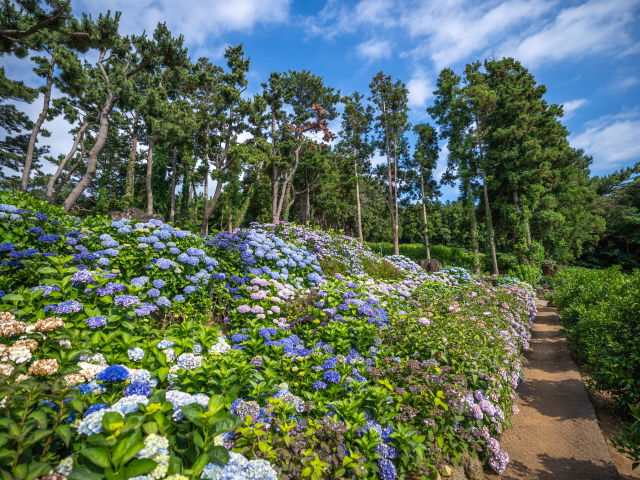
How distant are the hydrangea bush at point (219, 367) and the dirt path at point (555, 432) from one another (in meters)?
0.38

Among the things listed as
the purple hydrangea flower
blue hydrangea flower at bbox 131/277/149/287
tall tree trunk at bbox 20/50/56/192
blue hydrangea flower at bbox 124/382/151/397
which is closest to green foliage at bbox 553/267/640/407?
blue hydrangea flower at bbox 124/382/151/397

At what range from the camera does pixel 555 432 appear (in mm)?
3393

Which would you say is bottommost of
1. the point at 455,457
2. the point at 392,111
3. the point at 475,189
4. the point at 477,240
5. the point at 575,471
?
the point at 575,471

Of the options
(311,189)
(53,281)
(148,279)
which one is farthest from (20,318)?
(311,189)

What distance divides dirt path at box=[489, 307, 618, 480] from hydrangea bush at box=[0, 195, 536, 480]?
0.38 meters

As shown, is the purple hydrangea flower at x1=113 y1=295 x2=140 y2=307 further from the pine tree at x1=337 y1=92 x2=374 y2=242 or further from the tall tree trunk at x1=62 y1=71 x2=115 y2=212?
the pine tree at x1=337 y1=92 x2=374 y2=242

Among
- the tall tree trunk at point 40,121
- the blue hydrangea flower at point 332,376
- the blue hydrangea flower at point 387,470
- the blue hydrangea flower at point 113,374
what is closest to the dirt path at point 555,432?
the blue hydrangea flower at point 387,470

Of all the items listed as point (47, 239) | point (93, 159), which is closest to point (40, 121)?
point (93, 159)

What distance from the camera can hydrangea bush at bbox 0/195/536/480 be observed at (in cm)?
111

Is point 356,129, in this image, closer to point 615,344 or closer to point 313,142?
point 313,142

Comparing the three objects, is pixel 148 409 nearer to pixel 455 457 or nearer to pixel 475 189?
pixel 455 457

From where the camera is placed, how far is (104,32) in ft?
30.8

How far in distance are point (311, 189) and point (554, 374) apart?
26765 mm

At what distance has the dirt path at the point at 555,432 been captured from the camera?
2.74m
